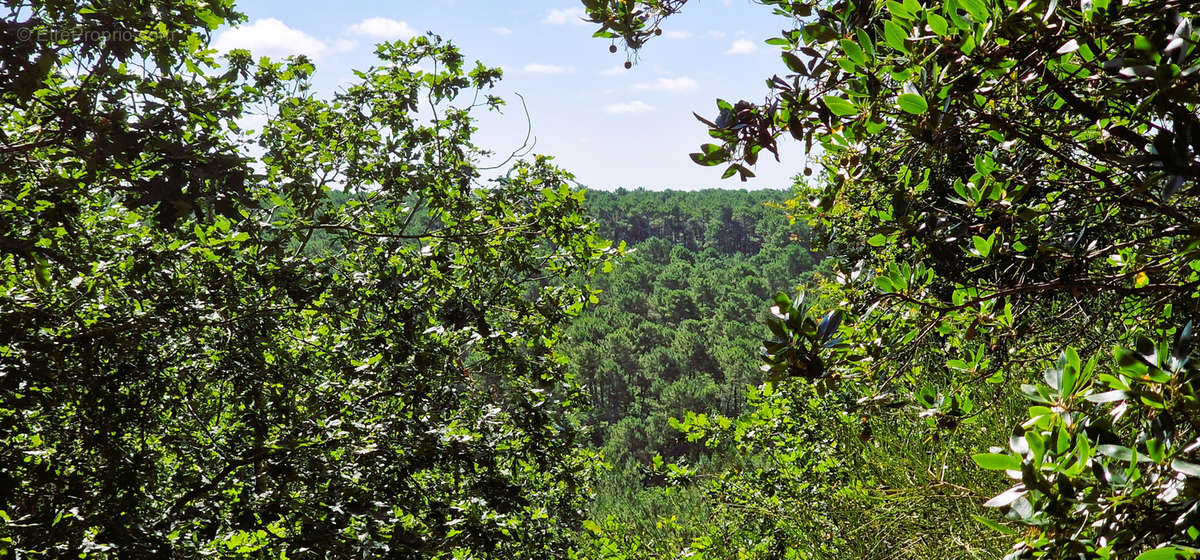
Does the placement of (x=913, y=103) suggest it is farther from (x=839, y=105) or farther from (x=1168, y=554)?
(x=1168, y=554)

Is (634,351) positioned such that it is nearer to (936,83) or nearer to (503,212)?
(503,212)

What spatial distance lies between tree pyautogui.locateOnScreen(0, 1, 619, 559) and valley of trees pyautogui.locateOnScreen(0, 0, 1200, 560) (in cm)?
2

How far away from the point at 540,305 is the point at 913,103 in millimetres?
3588

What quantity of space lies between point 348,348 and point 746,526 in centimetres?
420

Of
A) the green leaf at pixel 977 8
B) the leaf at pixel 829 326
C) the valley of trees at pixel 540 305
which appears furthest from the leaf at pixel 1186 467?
the green leaf at pixel 977 8

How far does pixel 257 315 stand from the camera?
10.6 ft

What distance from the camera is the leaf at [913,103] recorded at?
1162mm

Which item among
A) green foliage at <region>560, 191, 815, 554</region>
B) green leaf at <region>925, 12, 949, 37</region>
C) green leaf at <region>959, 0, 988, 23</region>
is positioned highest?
green leaf at <region>959, 0, 988, 23</region>

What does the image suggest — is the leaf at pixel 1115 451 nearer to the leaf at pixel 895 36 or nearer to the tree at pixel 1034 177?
the tree at pixel 1034 177

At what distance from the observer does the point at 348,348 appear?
14.2 ft

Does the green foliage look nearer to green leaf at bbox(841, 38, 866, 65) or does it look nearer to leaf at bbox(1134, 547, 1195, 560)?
green leaf at bbox(841, 38, 866, 65)

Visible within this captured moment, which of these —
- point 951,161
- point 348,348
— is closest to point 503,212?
point 348,348

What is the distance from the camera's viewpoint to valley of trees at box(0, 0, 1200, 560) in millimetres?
Result: 1203

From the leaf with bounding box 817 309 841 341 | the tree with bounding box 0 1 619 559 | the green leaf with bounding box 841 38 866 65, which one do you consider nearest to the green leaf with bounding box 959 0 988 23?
the green leaf with bounding box 841 38 866 65
